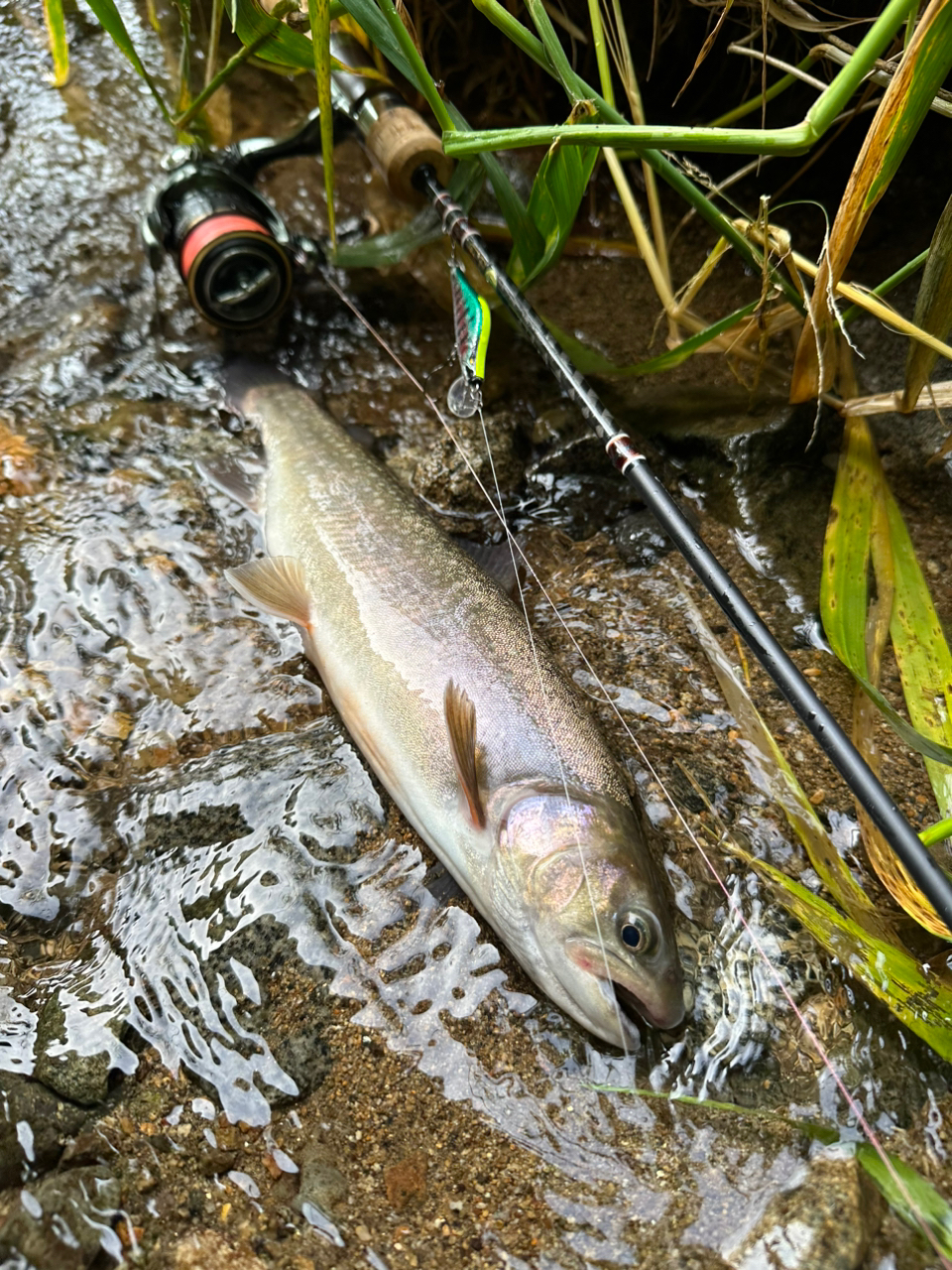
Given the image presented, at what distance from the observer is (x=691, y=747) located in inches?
100

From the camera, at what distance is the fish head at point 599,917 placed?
1.98m

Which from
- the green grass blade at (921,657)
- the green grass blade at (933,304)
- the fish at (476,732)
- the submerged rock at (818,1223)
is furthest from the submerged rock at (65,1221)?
the green grass blade at (933,304)

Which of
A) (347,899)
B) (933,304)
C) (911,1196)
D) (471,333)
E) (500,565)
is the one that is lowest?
(911,1196)

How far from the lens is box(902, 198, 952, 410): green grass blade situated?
2451 millimetres

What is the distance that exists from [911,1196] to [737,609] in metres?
1.23

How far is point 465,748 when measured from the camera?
221cm

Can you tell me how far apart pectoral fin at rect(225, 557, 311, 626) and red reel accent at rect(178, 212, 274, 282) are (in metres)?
1.26

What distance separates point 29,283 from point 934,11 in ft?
11.8

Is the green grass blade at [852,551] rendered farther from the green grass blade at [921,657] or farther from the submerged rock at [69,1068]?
the submerged rock at [69,1068]

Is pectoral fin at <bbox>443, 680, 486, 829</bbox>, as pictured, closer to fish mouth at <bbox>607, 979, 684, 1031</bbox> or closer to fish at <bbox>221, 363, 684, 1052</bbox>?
fish at <bbox>221, 363, 684, 1052</bbox>

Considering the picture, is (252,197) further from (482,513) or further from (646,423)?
(646,423)

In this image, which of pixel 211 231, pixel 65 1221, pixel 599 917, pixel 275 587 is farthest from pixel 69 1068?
pixel 211 231

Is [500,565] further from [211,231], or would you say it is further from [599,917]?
[211,231]

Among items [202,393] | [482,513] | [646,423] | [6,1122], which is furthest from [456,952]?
[202,393]
